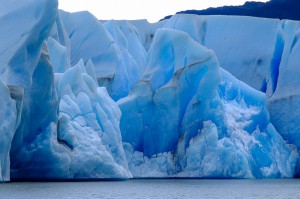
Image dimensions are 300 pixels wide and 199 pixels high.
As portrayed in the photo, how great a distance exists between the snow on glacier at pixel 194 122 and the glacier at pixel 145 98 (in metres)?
0.04

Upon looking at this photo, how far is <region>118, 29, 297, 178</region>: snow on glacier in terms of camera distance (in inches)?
973

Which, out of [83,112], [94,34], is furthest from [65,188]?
[94,34]

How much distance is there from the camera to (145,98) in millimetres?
→ 25953

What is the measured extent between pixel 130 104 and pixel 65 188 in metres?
9.48

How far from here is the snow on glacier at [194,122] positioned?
2472cm

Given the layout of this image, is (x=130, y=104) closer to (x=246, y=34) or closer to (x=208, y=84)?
(x=208, y=84)

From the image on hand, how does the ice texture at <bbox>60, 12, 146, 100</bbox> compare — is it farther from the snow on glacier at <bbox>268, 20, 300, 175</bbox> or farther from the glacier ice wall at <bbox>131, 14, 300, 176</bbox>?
the snow on glacier at <bbox>268, 20, 300, 175</bbox>

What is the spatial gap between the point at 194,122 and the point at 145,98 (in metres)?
2.19

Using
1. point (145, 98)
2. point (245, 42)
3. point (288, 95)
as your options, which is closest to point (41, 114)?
point (145, 98)

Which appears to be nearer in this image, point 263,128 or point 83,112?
point 83,112

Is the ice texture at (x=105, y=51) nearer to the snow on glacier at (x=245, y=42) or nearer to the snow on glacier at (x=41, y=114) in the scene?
the snow on glacier at (x=245, y=42)

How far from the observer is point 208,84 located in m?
25.2

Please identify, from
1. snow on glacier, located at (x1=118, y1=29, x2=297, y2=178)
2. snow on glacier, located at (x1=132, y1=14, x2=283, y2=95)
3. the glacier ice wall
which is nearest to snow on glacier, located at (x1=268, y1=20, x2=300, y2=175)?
the glacier ice wall

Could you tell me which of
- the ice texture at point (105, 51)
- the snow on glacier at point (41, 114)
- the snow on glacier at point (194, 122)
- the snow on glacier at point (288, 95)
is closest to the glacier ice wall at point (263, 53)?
the snow on glacier at point (288, 95)
